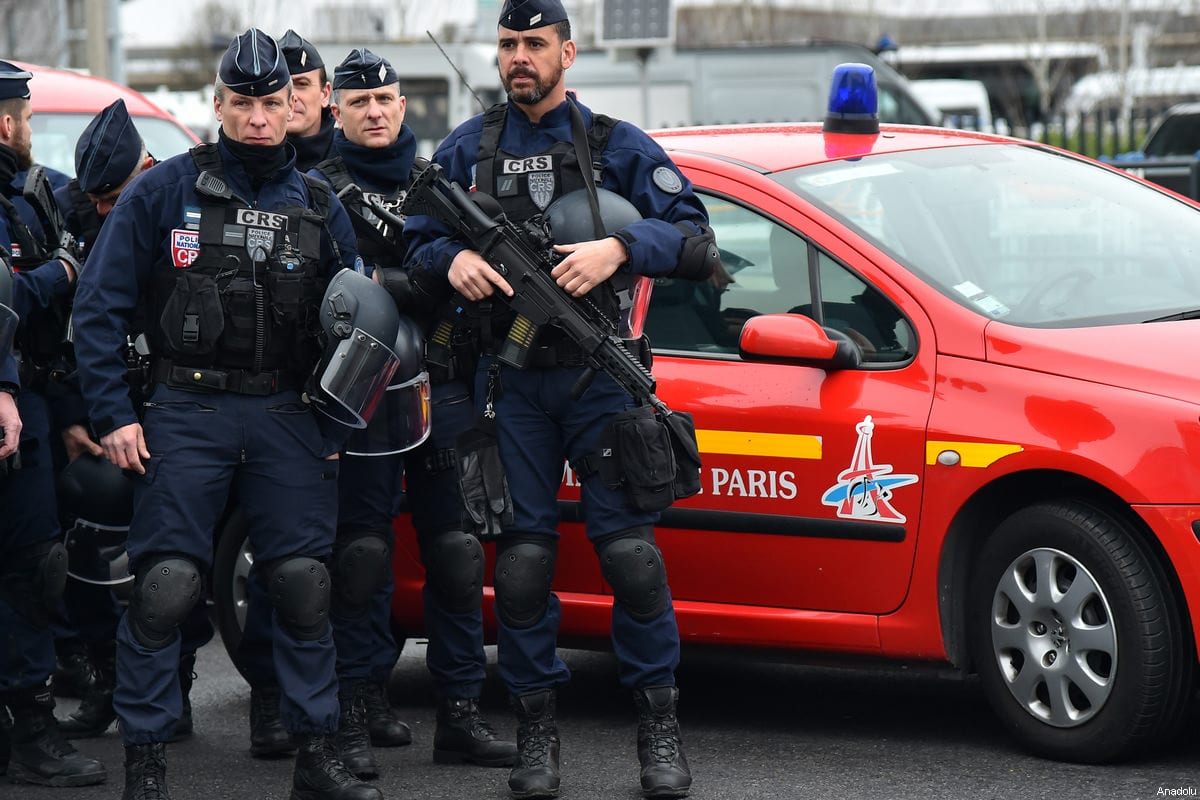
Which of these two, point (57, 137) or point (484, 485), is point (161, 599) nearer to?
point (484, 485)

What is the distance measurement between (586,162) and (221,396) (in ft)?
3.53

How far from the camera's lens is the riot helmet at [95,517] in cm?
501

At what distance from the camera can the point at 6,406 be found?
4570 mm

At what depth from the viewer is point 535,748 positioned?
4.55m

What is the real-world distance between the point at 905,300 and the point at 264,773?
218 cm

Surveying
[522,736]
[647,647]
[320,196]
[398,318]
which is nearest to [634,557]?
[647,647]

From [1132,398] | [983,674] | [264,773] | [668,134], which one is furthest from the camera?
[668,134]

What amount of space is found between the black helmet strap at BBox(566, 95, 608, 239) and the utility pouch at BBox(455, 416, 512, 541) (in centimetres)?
60

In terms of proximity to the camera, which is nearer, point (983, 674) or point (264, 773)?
point (983, 674)

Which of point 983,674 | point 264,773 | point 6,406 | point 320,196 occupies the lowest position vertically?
point 264,773

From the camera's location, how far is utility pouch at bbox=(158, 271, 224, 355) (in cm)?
428

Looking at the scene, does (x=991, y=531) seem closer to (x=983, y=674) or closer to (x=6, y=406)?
(x=983, y=674)

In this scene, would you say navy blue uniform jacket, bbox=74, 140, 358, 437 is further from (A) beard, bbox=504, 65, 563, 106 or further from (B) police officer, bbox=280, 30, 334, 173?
(B) police officer, bbox=280, 30, 334, 173

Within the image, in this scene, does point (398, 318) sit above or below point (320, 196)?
below
